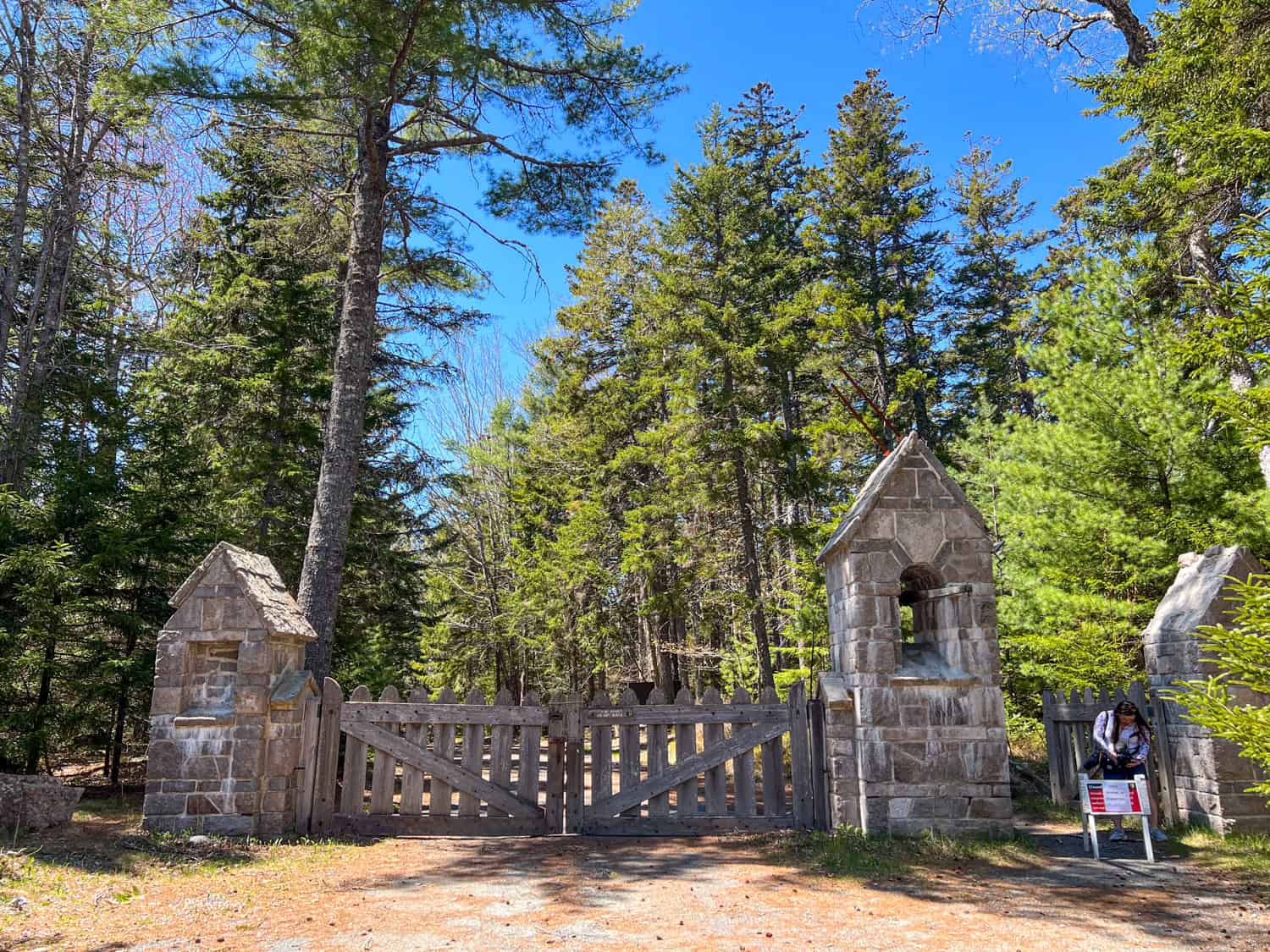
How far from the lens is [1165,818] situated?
304 inches

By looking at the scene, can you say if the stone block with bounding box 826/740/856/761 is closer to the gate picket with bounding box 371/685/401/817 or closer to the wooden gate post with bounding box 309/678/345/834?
the gate picket with bounding box 371/685/401/817

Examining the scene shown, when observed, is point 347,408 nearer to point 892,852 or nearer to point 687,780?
point 687,780

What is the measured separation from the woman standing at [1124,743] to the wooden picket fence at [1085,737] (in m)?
0.48

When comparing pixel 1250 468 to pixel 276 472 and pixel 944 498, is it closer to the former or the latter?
pixel 944 498

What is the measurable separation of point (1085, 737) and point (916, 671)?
302 centimetres

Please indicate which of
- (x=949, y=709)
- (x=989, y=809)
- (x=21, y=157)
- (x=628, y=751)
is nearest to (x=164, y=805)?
(x=628, y=751)

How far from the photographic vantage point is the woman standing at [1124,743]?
724 centimetres

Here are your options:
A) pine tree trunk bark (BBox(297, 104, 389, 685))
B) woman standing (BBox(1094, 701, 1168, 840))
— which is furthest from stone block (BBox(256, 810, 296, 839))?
woman standing (BBox(1094, 701, 1168, 840))

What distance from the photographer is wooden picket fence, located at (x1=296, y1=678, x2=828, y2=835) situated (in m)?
7.88

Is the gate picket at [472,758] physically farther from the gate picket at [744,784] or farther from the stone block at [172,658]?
the stone block at [172,658]

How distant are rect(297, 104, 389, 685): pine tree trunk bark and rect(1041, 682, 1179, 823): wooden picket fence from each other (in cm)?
862

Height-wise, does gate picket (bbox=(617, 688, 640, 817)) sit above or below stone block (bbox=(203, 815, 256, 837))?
above

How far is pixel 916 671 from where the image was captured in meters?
7.45

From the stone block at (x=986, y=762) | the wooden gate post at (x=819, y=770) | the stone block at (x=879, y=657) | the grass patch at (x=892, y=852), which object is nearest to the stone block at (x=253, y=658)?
the grass patch at (x=892, y=852)
